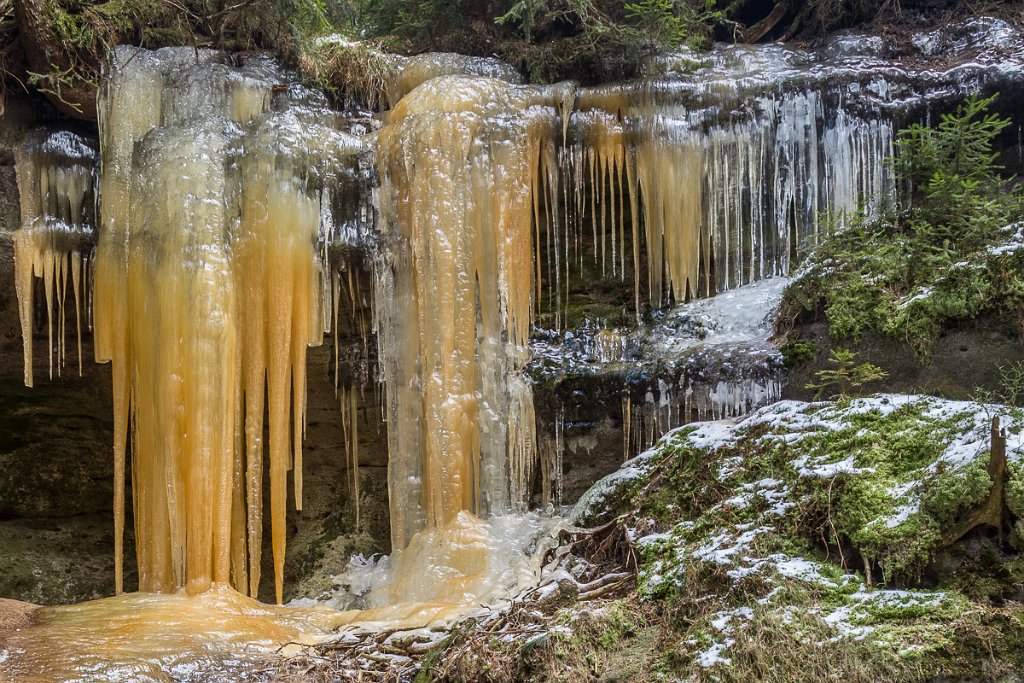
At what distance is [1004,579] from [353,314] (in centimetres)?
587

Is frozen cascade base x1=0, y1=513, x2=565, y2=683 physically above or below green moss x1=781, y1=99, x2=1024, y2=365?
below

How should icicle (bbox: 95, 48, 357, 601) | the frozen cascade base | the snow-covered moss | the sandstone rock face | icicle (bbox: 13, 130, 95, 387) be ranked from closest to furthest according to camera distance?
the snow-covered moss, the frozen cascade base, icicle (bbox: 95, 48, 357, 601), icicle (bbox: 13, 130, 95, 387), the sandstone rock face

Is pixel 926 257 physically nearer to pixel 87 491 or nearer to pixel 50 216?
pixel 50 216

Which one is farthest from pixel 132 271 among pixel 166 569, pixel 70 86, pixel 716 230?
pixel 716 230

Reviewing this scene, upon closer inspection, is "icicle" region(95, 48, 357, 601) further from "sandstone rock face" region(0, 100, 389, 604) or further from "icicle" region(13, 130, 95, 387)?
"sandstone rock face" region(0, 100, 389, 604)

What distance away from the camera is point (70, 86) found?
7281 mm

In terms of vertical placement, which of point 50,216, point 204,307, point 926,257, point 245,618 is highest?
point 50,216

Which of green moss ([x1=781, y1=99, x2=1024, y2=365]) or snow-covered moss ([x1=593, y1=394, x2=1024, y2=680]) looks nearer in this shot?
snow-covered moss ([x1=593, y1=394, x2=1024, y2=680])

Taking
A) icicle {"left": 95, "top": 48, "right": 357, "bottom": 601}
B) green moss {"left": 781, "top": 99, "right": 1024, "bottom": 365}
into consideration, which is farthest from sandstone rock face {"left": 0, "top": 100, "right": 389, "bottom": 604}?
green moss {"left": 781, "top": 99, "right": 1024, "bottom": 365}

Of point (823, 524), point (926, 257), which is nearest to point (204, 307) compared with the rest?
point (823, 524)

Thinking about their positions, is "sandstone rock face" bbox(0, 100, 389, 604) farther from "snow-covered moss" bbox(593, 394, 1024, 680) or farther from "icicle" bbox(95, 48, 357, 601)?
"snow-covered moss" bbox(593, 394, 1024, 680)

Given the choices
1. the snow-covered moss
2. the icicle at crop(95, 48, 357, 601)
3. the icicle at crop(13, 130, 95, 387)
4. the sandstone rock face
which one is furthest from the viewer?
the sandstone rock face

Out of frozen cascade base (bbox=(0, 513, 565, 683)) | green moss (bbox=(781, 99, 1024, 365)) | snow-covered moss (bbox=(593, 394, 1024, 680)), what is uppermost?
green moss (bbox=(781, 99, 1024, 365))

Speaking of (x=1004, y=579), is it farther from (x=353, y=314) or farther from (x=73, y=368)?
(x=73, y=368)
